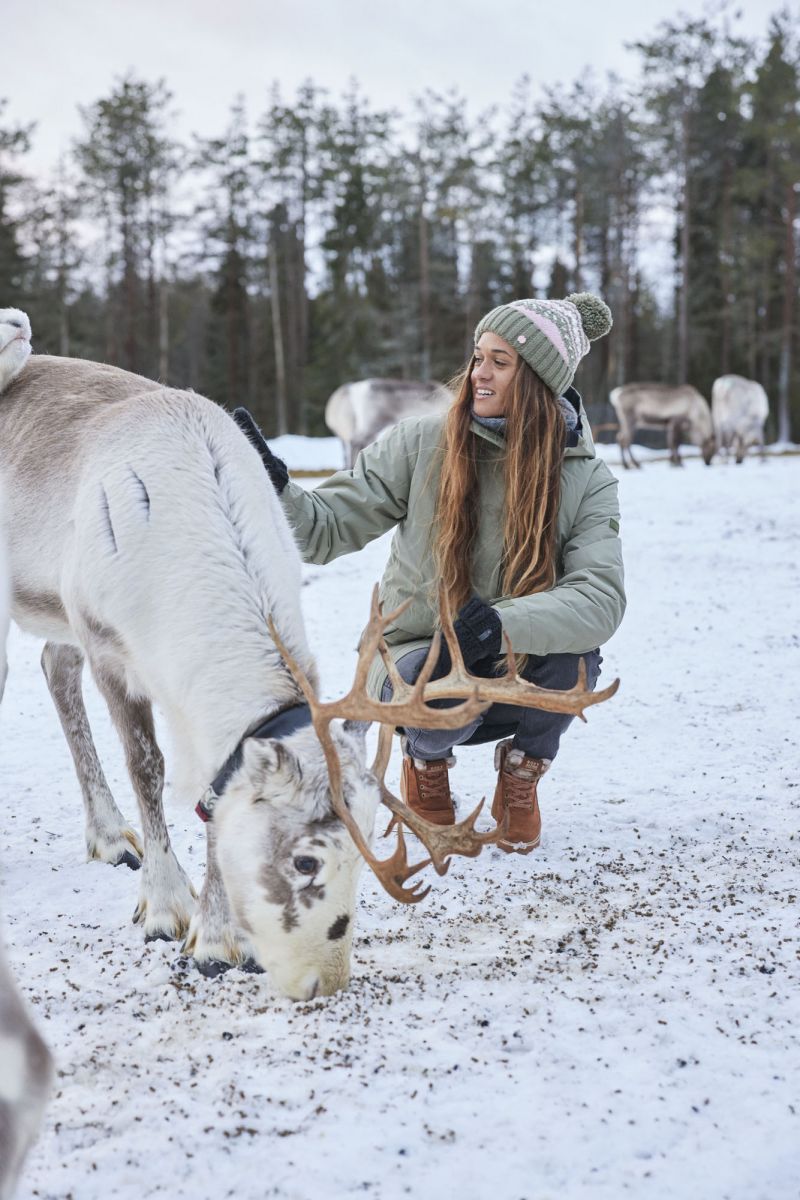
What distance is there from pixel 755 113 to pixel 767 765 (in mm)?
31049

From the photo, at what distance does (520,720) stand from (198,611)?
1.36m

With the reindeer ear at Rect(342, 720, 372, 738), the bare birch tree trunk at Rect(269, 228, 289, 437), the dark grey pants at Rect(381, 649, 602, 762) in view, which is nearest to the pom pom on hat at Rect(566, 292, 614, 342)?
the dark grey pants at Rect(381, 649, 602, 762)

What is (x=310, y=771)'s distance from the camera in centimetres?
248

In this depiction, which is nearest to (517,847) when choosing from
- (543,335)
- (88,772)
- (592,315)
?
(88,772)

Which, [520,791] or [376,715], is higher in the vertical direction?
[376,715]

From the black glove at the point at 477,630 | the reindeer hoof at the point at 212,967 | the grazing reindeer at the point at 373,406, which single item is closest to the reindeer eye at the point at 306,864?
the reindeer hoof at the point at 212,967

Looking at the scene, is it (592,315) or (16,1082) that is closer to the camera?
(16,1082)

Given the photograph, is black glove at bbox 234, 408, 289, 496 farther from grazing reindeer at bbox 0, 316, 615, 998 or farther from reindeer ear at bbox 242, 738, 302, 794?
reindeer ear at bbox 242, 738, 302, 794

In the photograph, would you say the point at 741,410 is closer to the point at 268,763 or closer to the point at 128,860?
the point at 128,860

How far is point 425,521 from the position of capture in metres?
3.65

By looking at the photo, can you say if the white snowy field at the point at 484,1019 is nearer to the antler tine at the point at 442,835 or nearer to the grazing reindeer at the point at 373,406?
the antler tine at the point at 442,835

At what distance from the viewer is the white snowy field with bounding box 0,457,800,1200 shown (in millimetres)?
1976

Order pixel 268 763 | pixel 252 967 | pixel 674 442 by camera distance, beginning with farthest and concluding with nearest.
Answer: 1. pixel 674 442
2. pixel 252 967
3. pixel 268 763

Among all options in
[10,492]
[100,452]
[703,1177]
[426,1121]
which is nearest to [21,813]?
[10,492]
